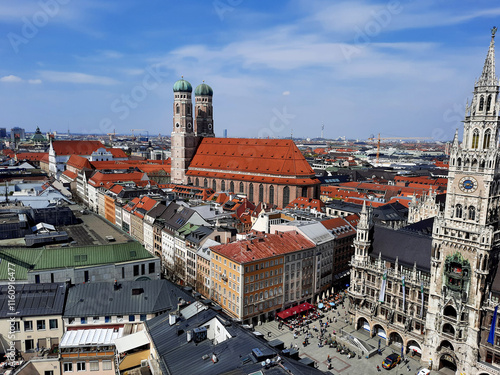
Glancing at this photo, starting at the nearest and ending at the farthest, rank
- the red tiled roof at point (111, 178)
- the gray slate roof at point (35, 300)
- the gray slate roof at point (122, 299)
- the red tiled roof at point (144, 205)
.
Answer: the gray slate roof at point (35, 300), the gray slate roof at point (122, 299), the red tiled roof at point (144, 205), the red tiled roof at point (111, 178)

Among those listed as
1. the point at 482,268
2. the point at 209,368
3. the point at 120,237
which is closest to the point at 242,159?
the point at 120,237

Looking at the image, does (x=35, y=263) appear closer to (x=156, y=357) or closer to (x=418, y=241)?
(x=156, y=357)

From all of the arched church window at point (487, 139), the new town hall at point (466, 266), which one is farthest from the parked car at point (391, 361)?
the arched church window at point (487, 139)

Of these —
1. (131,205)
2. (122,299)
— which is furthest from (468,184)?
(131,205)

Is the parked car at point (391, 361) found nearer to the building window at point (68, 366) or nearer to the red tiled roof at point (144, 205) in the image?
the building window at point (68, 366)

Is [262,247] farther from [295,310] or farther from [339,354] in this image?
[339,354]

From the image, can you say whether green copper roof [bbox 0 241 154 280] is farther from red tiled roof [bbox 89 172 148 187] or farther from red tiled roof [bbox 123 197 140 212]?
red tiled roof [bbox 89 172 148 187]
